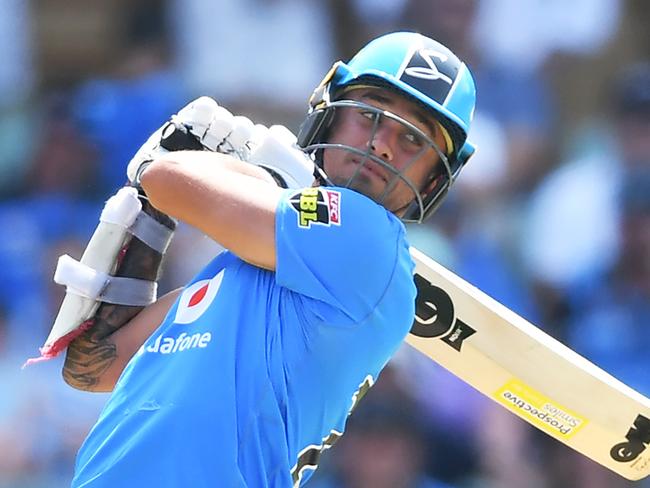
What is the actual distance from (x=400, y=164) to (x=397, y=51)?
0.80ft

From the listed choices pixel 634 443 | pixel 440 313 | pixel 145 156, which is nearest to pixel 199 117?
pixel 145 156

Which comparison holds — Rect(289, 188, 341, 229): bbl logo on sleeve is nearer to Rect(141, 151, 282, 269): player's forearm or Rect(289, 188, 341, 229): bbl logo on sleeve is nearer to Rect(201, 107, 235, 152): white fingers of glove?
Rect(141, 151, 282, 269): player's forearm

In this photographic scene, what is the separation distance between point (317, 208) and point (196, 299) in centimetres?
32

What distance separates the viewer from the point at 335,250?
101 inches

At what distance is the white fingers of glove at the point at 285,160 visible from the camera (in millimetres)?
2826

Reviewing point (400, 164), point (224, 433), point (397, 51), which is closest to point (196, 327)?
point (224, 433)

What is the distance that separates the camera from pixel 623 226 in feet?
18.4

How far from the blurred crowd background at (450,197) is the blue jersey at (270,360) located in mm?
2376

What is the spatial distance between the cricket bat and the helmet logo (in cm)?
54

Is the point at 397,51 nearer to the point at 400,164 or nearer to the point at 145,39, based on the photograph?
the point at 400,164

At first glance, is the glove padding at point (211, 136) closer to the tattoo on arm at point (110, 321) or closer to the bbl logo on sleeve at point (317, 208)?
the tattoo on arm at point (110, 321)

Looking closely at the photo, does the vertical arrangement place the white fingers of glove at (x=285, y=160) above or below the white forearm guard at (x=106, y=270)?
above

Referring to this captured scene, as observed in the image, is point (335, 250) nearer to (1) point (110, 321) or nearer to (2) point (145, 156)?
(2) point (145, 156)

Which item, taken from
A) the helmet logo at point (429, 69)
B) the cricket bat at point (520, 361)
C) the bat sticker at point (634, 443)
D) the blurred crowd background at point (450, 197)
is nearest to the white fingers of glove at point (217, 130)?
the helmet logo at point (429, 69)
